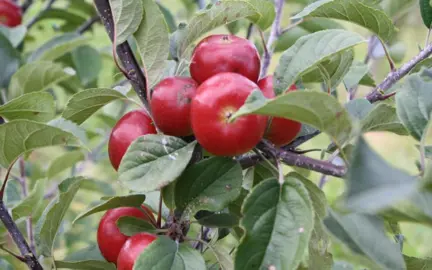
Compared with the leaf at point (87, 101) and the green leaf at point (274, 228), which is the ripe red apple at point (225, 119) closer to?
the green leaf at point (274, 228)

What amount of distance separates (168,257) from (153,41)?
30cm

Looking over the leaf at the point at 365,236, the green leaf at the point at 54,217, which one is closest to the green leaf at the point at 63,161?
the green leaf at the point at 54,217

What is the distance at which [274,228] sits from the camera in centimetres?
66

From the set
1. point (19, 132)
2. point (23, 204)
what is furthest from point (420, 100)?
point (23, 204)

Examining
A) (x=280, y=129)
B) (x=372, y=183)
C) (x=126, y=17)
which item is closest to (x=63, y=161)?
(x=126, y=17)

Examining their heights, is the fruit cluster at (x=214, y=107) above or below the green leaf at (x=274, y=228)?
above

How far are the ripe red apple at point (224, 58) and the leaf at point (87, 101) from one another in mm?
128

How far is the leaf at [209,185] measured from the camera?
2.48ft

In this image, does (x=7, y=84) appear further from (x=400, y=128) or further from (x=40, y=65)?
(x=400, y=128)

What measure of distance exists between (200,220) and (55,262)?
29 cm

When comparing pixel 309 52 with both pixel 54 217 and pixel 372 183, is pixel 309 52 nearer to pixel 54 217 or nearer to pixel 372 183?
pixel 372 183

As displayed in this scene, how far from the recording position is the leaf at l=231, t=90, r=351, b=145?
22.7 inches

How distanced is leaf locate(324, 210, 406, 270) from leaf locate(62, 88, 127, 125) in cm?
38

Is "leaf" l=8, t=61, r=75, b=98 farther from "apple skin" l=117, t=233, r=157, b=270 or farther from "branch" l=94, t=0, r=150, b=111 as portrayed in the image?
"apple skin" l=117, t=233, r=157, b=270
